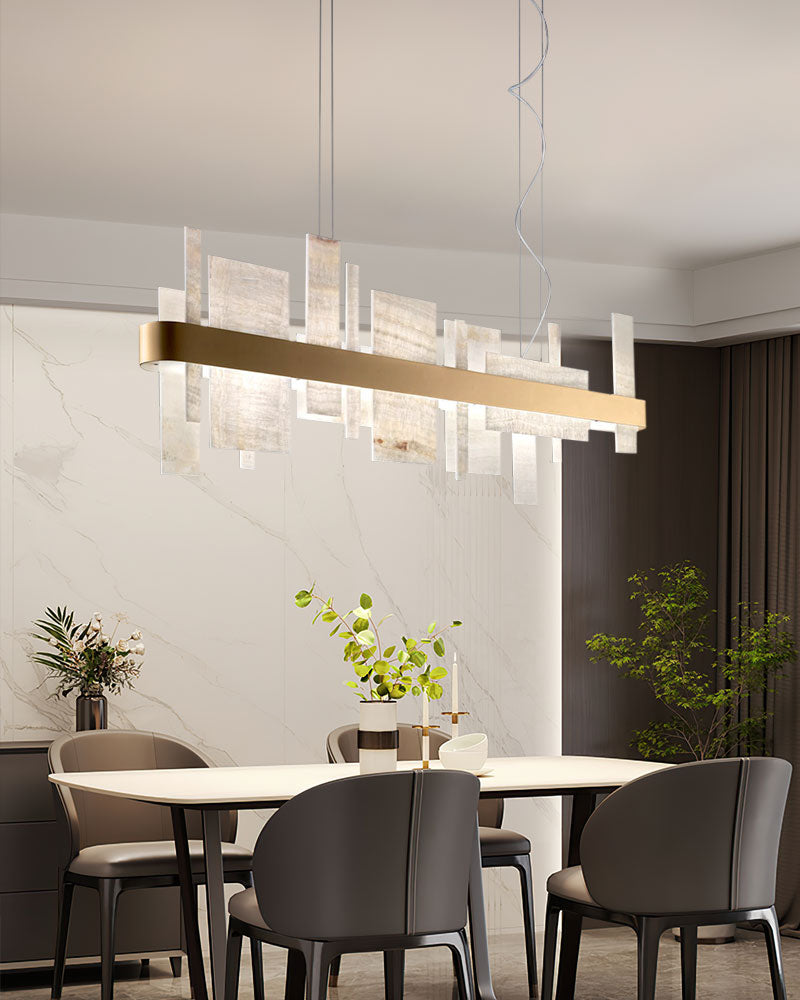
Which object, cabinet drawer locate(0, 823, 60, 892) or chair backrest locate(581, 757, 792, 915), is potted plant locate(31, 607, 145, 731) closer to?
cabinet drawer locate(0, 823, 60, 892)

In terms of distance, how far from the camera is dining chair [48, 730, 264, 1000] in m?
4.02

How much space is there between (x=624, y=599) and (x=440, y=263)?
173 centimetres

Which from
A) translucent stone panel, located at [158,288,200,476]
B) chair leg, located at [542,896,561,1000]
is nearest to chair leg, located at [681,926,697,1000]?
chair leg, located at [542,896,561,1000]

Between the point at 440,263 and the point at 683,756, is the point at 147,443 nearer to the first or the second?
the point at 440,263

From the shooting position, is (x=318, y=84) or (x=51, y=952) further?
(x=51, y=952)

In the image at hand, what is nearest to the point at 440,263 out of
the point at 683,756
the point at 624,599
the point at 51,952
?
the point at 624,599

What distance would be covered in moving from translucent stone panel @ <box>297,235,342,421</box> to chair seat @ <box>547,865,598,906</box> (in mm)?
1404

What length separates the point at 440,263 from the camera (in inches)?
225

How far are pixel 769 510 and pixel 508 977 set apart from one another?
Answer: 2.37m

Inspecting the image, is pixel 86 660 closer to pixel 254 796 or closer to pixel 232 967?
pixel 254 796

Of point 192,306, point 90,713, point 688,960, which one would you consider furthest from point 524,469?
Result: point 90,713

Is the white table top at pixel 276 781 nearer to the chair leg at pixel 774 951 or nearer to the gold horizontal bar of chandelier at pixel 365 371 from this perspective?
the chair leg at pixel 774 951

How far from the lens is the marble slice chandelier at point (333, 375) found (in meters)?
2.79

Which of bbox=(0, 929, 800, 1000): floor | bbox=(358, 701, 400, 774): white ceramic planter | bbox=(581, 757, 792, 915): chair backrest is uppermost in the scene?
bbox=(358, 701, 400, 774): white ceramic planter
